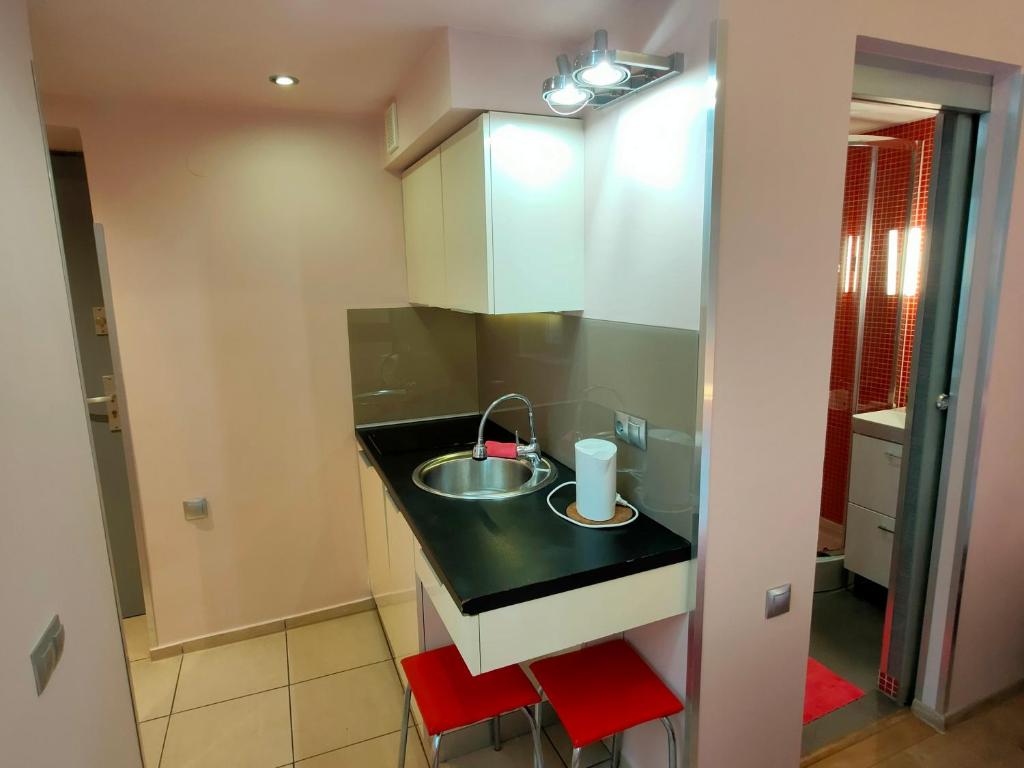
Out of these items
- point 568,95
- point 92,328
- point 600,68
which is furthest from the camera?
point 92,328

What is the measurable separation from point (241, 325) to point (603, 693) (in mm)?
1981

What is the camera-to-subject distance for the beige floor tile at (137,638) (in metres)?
2.63

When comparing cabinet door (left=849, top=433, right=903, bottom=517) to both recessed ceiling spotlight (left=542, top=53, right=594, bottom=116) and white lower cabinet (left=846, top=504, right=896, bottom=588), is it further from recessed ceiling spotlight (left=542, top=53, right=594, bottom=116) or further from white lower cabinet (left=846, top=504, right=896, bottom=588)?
recessed ceiling spotlight (left=542, top=53, right=594, bottom=116)

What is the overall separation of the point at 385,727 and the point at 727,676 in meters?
1.27

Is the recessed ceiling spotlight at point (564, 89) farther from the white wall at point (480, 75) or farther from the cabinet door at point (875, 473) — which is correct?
the cabinet door at point (875, 473)

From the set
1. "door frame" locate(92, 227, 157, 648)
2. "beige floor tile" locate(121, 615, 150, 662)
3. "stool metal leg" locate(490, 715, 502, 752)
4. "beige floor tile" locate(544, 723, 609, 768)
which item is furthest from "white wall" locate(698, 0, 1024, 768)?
"beige floor tile" locate(121, 615, 150, 662)

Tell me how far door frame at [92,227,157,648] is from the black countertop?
1179 millimetres

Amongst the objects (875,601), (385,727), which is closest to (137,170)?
(385,727)

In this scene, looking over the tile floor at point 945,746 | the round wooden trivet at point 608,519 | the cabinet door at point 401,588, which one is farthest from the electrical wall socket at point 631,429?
the tile floor at point 945,746

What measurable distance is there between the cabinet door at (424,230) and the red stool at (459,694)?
124 centimetres

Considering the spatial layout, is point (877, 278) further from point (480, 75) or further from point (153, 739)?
point (153, 739)

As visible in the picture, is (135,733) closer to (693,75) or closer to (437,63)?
(437,63)

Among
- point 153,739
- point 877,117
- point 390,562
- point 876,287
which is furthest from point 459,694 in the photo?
point 877,117

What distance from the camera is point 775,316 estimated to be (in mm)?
1445
